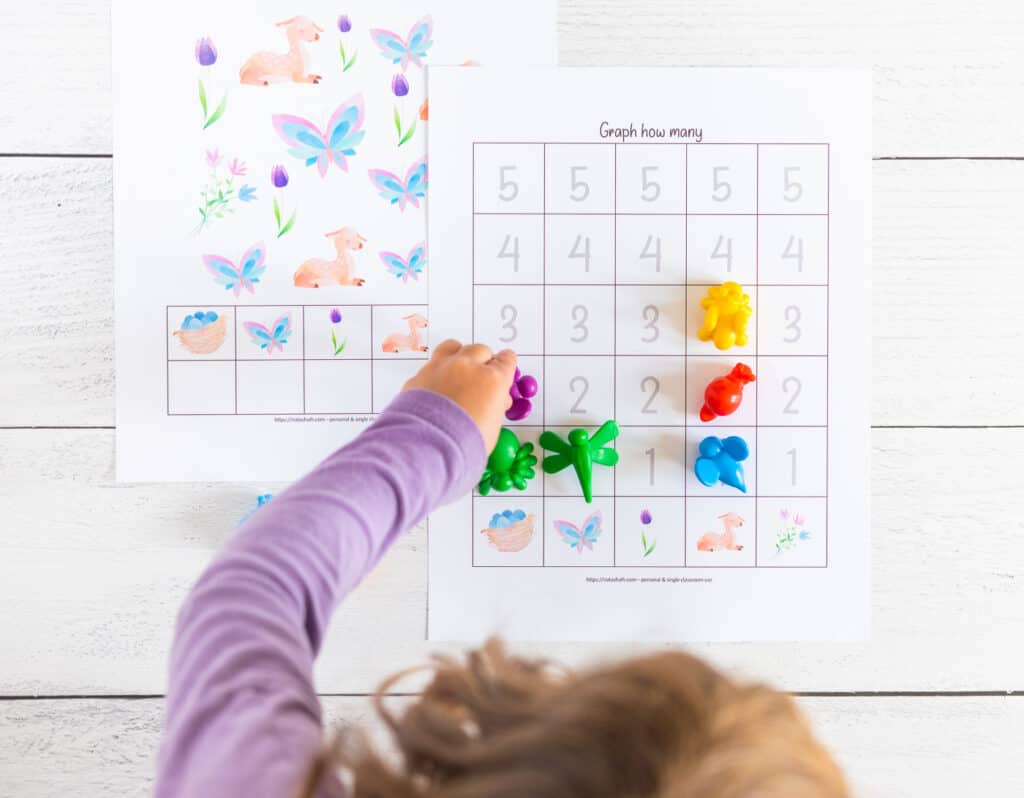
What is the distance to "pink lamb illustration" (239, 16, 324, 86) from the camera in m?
0.60

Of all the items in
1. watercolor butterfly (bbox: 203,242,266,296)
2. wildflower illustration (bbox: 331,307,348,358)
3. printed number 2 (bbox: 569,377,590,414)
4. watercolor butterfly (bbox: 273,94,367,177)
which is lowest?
printed number 2 (bbox: 569,377,590,414)

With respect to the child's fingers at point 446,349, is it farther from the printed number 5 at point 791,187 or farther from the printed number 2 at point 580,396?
the printed number 5 at point 791,187

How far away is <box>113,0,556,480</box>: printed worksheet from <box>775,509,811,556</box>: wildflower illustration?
0.29 metres

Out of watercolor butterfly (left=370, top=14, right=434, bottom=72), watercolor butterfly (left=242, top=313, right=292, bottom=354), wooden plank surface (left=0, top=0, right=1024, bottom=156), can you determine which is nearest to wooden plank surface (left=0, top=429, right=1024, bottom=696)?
watercolor butterfly (left=242, top=313, right=292, bottom=354)

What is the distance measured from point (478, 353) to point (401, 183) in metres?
0.14

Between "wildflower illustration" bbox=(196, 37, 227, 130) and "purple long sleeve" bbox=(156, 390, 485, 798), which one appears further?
"wildflower illustration" bbox=(196, 37, 227, 130)

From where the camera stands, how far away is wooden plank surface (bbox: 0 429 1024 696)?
610 millimetres

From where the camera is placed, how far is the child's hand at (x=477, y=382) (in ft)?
1.80

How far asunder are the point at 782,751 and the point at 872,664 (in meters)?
0.33

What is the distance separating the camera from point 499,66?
1.96 ft

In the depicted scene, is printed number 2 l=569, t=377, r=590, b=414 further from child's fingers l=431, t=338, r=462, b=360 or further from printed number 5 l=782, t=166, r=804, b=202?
printed number 5 l=782, t=166, r=804, b=202

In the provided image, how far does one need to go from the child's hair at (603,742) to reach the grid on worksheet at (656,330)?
9.3 inches

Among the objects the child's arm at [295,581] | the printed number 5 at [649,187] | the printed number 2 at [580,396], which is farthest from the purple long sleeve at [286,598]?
the printed number 5 at [649,187]

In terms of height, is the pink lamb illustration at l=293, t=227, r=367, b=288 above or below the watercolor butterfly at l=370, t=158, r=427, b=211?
below
